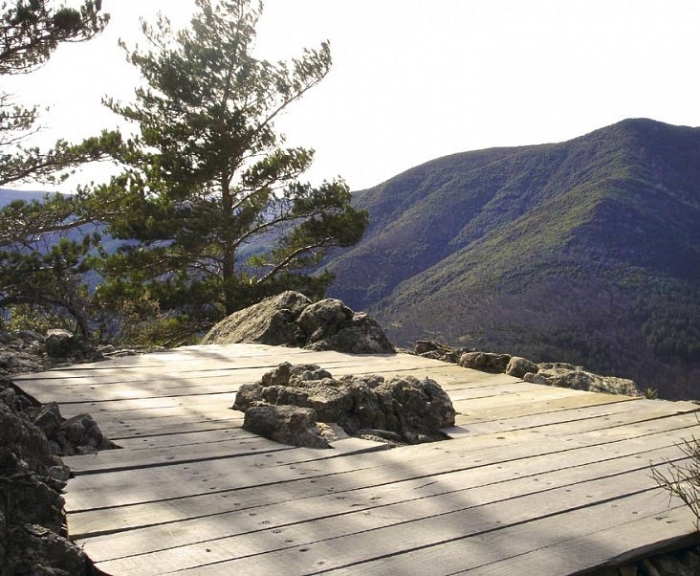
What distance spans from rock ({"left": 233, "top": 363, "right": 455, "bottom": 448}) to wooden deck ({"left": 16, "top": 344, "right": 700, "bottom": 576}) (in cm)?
12

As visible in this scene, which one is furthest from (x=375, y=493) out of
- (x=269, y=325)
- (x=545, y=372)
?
(x=269, y=325)

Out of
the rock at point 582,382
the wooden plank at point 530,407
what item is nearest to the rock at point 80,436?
the wooden plank at point 530,407

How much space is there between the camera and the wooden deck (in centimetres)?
206

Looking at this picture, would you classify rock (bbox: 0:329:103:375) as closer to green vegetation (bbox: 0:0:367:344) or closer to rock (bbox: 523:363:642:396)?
rock (bbox: 523:363:642:396)

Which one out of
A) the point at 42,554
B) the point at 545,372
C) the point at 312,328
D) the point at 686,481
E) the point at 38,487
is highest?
the point at 312,328

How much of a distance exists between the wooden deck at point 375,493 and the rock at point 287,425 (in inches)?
2.3

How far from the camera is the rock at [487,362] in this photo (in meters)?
5.38

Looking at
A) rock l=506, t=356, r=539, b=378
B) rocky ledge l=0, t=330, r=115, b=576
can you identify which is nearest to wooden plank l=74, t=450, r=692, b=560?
rocky ledge l=0, t=330, r=115, b=576

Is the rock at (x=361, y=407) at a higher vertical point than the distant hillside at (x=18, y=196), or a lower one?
lower

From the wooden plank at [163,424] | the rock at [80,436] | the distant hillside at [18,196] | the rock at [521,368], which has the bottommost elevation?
the rock at [521,368]

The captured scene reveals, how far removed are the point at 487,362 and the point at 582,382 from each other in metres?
0.76

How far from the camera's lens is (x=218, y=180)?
64.0 ft

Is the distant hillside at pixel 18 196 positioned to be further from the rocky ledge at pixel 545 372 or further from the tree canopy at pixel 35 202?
the rocky ledge at pixel 545 372

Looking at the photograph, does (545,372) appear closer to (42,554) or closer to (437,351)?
(437,351)
